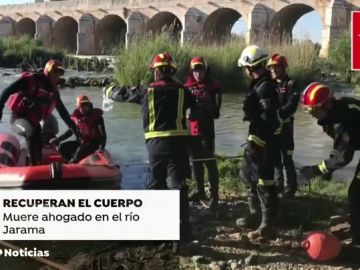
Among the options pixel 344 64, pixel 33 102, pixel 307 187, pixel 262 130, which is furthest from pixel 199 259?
pixel 344 64

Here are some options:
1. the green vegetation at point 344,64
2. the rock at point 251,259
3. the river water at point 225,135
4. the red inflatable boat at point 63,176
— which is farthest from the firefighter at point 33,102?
the green vegetation at point 344,64

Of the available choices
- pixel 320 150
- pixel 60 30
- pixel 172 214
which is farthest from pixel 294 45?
pixel 60 30

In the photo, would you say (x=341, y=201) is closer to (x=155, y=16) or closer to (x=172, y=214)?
(x=172, y=214)

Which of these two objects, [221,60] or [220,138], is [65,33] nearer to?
[220,138]

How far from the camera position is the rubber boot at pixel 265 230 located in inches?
176

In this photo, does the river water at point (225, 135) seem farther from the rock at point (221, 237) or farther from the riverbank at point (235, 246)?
the rock at point (221, 237)

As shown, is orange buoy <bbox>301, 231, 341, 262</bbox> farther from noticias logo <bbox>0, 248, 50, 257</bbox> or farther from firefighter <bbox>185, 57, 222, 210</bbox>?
noticias logo <bbox>0, 248, 50, 257</bbox>

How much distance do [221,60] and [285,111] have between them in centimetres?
166

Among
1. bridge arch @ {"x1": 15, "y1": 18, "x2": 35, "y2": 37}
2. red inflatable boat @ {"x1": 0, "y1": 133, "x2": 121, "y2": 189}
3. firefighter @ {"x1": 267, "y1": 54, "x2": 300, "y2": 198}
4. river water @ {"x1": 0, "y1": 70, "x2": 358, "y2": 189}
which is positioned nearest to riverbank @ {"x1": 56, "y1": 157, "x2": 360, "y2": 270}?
firefighter @ {"x1": 267, "y1": 54, "x2": 300, "y2": 198}

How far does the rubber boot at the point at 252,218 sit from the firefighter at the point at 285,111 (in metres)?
0.56

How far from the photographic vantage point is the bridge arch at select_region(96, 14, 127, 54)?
4178cm

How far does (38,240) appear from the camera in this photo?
11.6 feet

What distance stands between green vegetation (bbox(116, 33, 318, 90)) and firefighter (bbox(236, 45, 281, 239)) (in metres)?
1.95

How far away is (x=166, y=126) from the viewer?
4.21 meters
